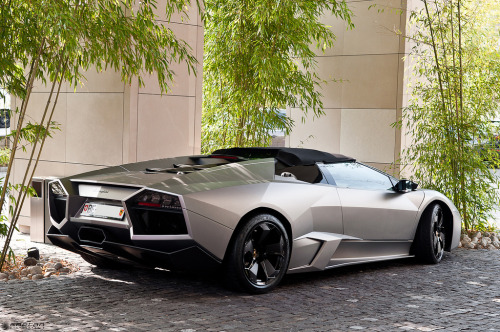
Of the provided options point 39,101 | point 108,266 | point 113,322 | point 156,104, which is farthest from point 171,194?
point 39,101

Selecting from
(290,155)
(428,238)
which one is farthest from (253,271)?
(428,238)

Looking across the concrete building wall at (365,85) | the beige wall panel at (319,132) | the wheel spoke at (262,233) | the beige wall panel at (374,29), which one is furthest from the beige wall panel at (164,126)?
the beige wall panel at (374,29)

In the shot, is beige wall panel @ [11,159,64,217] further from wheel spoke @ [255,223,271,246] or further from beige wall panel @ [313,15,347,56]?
beige wall panel @ [313,15,347,56]

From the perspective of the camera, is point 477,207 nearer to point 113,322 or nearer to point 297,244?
point 297,244

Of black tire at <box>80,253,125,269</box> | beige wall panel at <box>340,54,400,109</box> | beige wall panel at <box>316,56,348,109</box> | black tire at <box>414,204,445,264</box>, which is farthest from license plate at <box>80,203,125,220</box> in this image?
beige wall panel at <box>316,56,348,109</box>

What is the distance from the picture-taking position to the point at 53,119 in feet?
31.8

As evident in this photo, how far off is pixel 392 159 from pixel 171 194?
6.92 m

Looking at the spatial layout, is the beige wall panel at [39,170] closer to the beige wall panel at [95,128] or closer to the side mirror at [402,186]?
the beige wall panel at [95,128]

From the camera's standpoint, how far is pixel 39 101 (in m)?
9.86

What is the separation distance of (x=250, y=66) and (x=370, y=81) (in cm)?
269

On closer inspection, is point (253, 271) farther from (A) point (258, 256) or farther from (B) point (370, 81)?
(B) point (370, 81)

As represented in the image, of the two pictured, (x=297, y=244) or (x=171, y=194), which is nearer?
(x=171, y=194)

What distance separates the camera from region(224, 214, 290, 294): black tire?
5.81 metres

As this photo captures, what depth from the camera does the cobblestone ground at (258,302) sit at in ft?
16.5
